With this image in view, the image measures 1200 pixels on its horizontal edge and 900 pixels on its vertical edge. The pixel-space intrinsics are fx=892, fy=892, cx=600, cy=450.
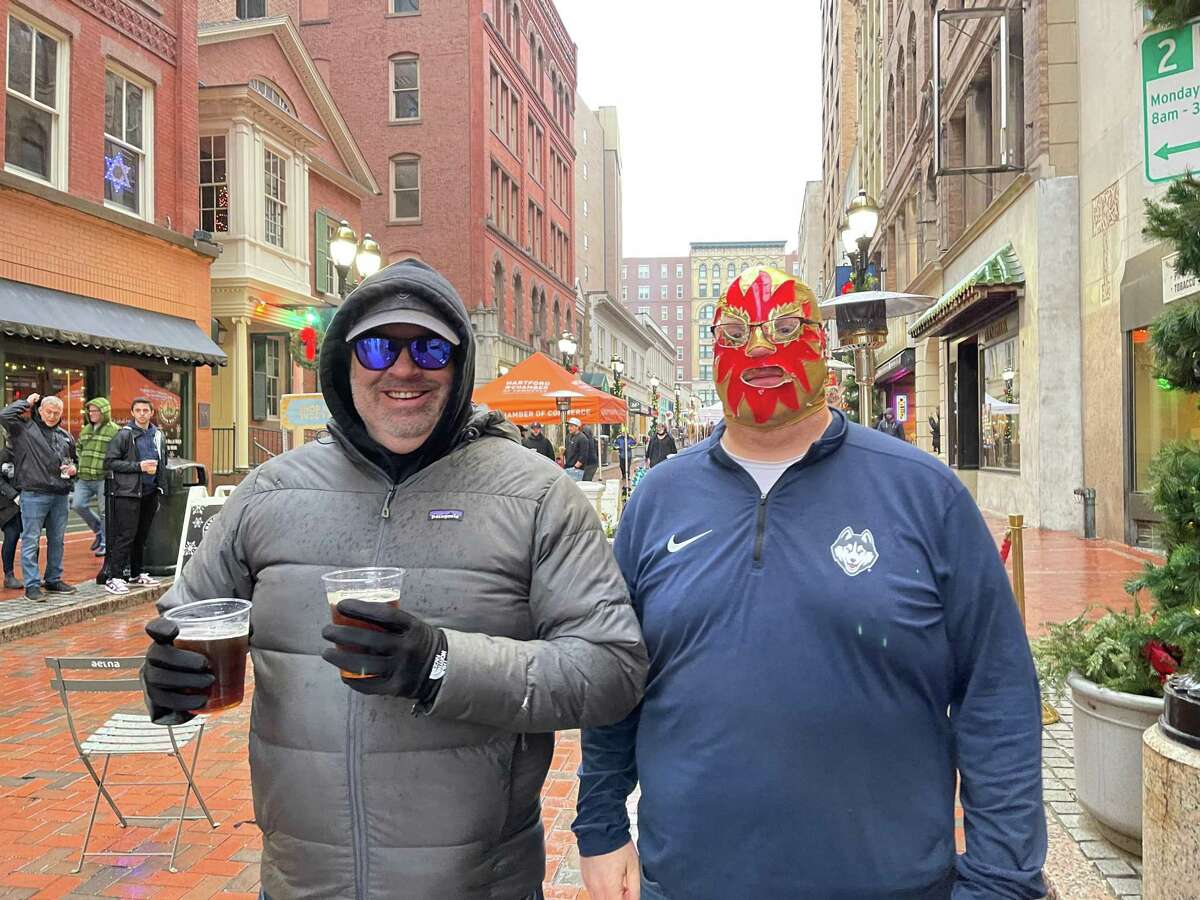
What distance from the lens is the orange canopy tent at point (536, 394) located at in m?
14.1

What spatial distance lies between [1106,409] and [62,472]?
13042 millimetres

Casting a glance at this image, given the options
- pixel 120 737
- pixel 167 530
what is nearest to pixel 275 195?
pixel 167 530

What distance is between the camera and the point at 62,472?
9.04m

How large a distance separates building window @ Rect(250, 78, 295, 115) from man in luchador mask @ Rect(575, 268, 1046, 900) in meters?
22.1

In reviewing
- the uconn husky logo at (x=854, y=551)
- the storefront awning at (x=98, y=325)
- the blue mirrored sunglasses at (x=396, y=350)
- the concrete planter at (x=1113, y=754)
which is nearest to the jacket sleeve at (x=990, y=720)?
the uconn husky logo at (x=854, y=551)

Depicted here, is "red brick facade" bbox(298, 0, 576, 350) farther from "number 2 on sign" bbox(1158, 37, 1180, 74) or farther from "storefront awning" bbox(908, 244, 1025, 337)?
"number 2 on sign" bbox(1158, 37, 1180, 74)

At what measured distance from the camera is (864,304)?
34.3ft

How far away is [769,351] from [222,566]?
4.55 feet

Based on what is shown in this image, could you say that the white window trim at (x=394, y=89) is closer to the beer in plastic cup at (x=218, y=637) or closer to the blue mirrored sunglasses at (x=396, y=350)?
the blue mirrored sunglasses at (x=396, y=350)

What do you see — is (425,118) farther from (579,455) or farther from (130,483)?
(130,483)

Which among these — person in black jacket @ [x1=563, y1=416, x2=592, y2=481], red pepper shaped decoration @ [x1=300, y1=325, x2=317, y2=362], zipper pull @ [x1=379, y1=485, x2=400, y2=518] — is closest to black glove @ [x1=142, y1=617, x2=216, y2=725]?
zipper pull @ [x1=379, y1=485, x2=400, y2=518]

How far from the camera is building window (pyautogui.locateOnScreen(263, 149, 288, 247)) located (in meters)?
20.6

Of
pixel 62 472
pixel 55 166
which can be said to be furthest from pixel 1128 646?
pixel 55 166

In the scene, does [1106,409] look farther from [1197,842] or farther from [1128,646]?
[1197,842]
